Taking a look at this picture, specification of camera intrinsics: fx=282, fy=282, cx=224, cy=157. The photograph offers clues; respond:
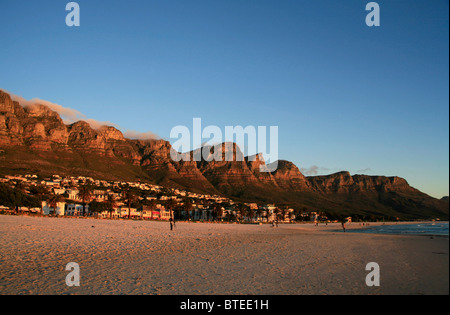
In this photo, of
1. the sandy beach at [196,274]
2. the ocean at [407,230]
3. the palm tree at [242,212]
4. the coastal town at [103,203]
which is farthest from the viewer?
the palm tree at [242,212]

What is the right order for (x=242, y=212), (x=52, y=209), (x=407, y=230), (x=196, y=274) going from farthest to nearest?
(x=242, y=212) → (x=52, y=209) → (x=407, y=230) → (x=196, y=274)

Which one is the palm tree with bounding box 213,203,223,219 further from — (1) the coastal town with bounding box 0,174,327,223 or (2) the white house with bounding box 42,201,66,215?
(2) the white house with bounding box 42,201,66,215

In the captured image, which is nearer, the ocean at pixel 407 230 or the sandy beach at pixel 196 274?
the sandy beach at pixel 196 274

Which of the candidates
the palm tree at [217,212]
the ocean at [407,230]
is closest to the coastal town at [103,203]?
the palm tree at [217,212]

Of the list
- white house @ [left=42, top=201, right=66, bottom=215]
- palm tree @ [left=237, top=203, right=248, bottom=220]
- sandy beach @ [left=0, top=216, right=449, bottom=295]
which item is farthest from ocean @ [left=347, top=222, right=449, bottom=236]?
white house @ [left=42, top=201, right=66, bottom=215]

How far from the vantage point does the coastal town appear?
294 ft

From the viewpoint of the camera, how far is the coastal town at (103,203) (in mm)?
89562

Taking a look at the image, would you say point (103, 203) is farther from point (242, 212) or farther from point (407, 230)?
point (407, 230)

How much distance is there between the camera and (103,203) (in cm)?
10400

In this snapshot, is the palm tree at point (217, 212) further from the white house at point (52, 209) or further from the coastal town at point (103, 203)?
the white house at point (52, 209)

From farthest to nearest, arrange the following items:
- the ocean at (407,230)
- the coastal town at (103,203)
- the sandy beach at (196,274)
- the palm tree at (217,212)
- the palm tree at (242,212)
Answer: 1. the palm tree at (242,212)
2. the palm tree at (217,212)
3. the coastal town at (103,203)
4. the ocean at (407,230)
5. the sandy beach at (196,274)

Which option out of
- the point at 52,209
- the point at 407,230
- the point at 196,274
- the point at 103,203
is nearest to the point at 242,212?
the point at 103,203
